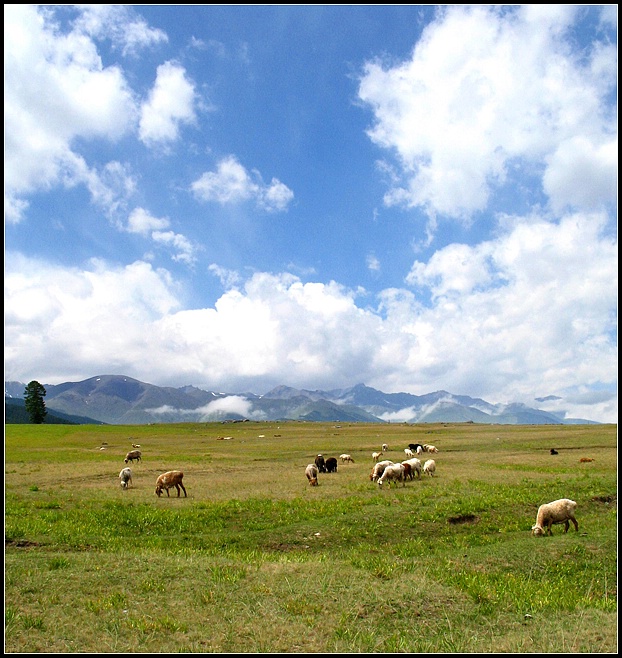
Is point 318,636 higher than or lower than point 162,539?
higher

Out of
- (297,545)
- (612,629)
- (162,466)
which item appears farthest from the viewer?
(162,466)

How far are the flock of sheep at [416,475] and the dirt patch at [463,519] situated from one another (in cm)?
296

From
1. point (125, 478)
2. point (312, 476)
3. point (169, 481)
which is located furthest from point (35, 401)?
point (312, 476)

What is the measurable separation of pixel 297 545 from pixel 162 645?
1038 cm

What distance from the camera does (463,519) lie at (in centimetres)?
2330

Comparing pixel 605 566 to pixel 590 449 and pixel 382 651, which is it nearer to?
pixel 382 651

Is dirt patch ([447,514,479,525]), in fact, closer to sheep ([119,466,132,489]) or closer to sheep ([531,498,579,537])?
sheep ([531,498,579,537])

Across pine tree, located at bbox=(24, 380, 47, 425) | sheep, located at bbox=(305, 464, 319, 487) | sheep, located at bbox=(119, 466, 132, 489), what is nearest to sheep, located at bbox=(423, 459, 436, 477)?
sheep, located at bbox=(305, 464, 319, 487)

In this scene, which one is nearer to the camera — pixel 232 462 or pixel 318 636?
pixel 318 636

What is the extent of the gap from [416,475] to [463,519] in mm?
14274

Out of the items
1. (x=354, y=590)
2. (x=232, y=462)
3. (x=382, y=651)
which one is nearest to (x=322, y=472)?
(x=232, y=462)

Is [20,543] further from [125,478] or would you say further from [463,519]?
[463,519]

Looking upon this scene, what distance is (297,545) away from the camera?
19.3 m

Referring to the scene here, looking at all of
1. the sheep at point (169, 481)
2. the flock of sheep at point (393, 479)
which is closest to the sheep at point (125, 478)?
the flock of sheep at point (393, 479)
